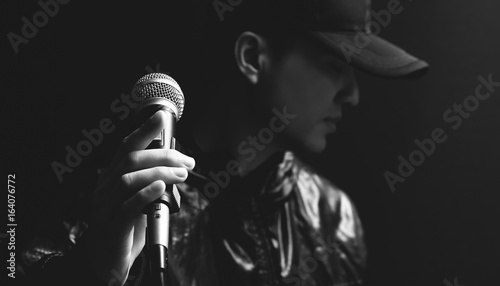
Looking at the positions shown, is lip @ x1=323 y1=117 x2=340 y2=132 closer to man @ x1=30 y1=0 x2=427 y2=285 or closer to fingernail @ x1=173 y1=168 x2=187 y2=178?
man @ x1=30 y1=0 x2=427 y2=285

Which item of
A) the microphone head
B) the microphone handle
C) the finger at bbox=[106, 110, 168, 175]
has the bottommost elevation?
the microphone handle

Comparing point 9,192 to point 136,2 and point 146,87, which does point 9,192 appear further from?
point 146,87

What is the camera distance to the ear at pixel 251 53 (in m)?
1.33

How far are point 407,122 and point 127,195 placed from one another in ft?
3.62

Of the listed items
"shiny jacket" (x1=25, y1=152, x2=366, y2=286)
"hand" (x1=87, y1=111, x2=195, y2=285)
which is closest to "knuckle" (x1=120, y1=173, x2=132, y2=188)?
"hand" (x1=87, y1=111, x2=195, y2=285)

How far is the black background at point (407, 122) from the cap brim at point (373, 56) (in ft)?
1.08

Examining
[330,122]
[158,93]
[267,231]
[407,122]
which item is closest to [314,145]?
[330,122]

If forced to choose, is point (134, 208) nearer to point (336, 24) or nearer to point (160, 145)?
point (160, 145)

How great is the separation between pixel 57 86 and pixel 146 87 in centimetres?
67

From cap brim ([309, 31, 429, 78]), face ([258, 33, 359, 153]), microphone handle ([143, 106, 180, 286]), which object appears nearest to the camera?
microphone handle ([143, 106, 180, 286])

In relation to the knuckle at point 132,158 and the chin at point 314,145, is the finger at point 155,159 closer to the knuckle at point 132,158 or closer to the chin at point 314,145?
the knuckle at point 132,158

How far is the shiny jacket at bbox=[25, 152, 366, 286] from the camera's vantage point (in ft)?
4.02

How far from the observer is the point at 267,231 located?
1.35m

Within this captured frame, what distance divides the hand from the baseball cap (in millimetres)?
598
